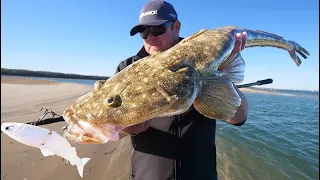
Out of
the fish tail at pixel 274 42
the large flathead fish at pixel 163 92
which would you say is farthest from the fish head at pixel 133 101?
the fish tail at pixel 274 42

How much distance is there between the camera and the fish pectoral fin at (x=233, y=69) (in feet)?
8.79

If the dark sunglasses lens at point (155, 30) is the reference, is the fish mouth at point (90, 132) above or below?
below

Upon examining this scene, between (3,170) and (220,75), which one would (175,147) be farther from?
(3,170)

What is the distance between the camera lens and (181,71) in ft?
7.86

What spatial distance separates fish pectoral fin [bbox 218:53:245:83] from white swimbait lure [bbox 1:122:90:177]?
6.29ft

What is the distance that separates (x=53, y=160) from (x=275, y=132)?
37.8 ft

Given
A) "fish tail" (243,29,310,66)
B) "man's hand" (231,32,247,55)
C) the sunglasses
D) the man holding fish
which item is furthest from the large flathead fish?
"fish tail" (243,29,310,66)

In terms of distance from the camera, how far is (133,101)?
2207mm

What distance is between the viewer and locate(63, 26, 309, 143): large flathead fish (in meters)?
2.14

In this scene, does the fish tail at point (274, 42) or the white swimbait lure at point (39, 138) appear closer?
the white swimbait lure at point (39, 138)

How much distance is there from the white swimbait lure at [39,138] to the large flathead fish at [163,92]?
44cm

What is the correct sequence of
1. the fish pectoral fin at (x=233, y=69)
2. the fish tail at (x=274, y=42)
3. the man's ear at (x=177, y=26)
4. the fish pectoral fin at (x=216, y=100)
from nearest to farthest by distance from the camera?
the fish pectoral fin at (x=216, y=100), the fish pectoral fin at (x=233, y=69), the man's ear at (x=177, y=26), the fish tail at (x=274, y=42)

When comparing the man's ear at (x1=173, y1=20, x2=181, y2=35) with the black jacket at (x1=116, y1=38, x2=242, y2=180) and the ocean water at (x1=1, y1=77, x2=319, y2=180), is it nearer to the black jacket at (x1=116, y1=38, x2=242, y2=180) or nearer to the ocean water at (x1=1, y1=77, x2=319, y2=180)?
the black jacket at (x1=116, y1=38, x2=242, y2=180)

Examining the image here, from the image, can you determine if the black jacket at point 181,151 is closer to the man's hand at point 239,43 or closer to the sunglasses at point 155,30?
the man's hand at point 239,43
